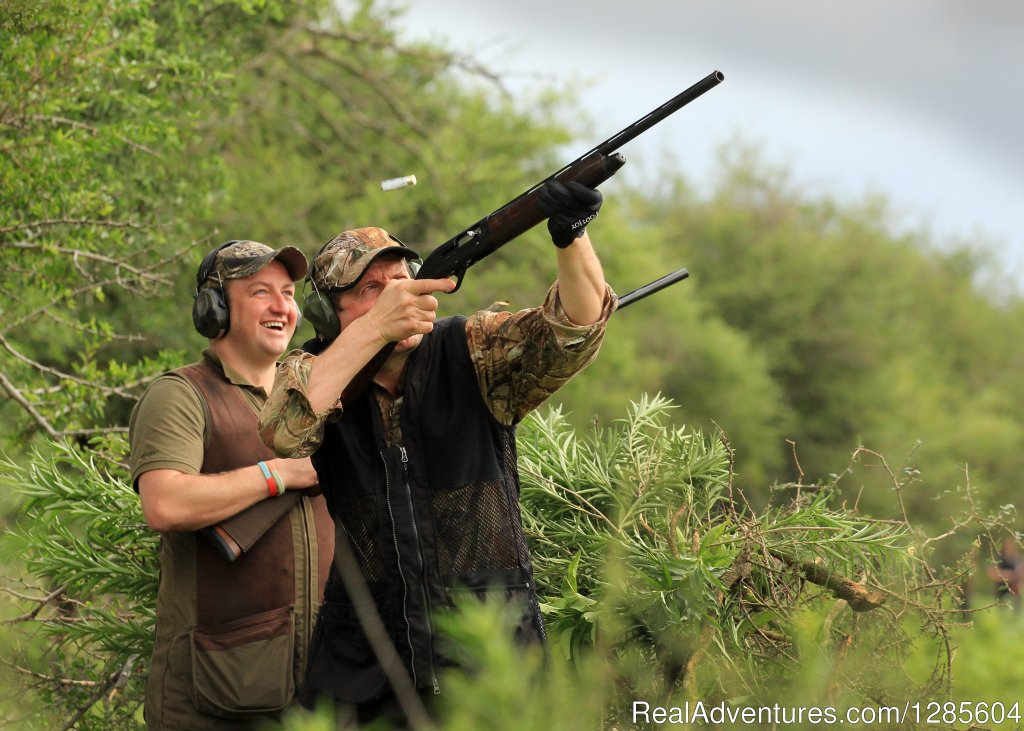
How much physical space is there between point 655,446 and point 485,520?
1.16 meters

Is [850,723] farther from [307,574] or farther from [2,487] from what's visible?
[2,487]

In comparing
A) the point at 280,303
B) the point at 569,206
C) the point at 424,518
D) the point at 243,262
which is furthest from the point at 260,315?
the point at 569,206

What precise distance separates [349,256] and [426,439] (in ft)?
2.02

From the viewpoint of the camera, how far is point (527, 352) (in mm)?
3611

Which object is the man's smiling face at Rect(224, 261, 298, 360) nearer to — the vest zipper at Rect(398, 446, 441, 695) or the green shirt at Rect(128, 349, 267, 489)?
the green shirt at Rect(128, 349, 267, 489)

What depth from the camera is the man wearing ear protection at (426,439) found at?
3.50 meters

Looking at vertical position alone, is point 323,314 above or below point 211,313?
below

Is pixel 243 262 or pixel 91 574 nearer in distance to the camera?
pixel 243 262

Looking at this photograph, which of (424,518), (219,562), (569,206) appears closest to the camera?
(569,206)

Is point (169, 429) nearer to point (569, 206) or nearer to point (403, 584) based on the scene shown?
point (403, 584)

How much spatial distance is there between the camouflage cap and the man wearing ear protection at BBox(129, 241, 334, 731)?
372 mm

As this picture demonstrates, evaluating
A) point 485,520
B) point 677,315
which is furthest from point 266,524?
point 677,315

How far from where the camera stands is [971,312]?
4703 cm

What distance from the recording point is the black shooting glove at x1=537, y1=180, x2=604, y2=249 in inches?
135
